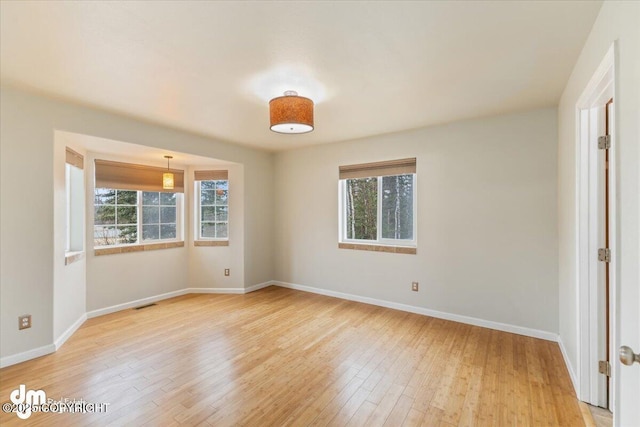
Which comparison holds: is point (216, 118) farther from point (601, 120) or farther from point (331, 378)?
point (601, 120)

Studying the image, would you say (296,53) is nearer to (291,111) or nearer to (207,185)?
(291,111)

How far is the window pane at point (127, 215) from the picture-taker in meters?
4.20

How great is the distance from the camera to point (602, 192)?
193cm

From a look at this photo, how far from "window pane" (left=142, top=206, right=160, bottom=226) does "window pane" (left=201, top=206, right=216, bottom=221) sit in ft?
2.27

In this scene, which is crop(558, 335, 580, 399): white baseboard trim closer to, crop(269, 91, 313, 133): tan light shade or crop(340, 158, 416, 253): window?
crop(340, 158, 416, 253): window

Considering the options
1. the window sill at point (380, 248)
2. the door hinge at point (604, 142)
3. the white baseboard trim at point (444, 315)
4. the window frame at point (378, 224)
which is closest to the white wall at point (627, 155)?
the door hinge at point (604, 142)

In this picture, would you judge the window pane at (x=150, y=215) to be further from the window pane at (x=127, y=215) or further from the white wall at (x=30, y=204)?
the white wall at (x=30, y=204)

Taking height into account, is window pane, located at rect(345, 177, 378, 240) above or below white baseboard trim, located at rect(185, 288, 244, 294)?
above

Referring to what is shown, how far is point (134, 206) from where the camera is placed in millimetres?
4379

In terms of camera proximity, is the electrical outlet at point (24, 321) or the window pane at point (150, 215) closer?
the electrical outlet at point (24, 321)

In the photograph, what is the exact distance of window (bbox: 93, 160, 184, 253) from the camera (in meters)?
3.99

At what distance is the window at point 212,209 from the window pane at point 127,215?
3.05 feet

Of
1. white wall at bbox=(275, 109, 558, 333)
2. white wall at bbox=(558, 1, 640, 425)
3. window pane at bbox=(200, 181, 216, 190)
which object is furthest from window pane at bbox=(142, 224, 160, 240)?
white wall at bbox=(558, 1, 640, 425)

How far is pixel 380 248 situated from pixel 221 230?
2.71 m
